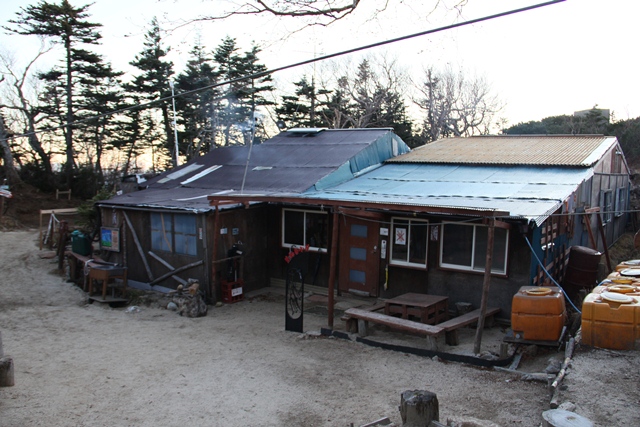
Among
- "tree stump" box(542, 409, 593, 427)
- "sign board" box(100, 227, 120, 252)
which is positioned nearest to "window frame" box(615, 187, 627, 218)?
"tree stump" box(542, 409, 593, 427)

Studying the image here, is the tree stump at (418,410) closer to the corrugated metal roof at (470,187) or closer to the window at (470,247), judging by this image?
the corrugated metal roof at (470,187)

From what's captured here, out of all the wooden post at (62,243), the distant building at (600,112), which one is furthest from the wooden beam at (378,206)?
the distant building at (600,112)

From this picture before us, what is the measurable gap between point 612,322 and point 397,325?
10.3 feet

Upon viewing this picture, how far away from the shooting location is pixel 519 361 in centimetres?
→ 732

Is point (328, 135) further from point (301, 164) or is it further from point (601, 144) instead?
point (601, 144)

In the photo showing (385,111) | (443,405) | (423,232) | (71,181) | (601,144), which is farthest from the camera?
(385,111)

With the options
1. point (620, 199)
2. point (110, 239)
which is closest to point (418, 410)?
point (110, 239)

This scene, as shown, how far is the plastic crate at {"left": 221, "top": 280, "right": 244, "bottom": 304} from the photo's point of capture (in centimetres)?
1131

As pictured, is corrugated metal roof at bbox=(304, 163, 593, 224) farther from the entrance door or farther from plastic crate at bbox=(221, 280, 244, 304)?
plastic crate at bbox=(221, 280, 244, 304)

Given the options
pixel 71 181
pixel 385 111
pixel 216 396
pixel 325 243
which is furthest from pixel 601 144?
pixel 71 181

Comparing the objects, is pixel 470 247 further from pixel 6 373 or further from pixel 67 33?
pixel 67 33

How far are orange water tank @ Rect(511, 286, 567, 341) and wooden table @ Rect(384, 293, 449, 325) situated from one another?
1.55 m

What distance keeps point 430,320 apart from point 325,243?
3.76 metres

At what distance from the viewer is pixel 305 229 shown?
12180 mm
